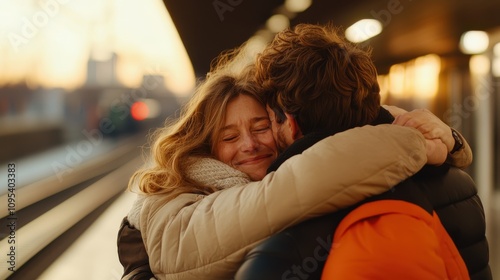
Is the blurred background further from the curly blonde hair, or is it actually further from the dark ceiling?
the curly blonde hair

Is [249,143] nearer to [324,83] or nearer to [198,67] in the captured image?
[324,83]

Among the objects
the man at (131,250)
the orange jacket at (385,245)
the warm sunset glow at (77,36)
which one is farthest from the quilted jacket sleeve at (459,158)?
the warm sunset glow at (77,36)

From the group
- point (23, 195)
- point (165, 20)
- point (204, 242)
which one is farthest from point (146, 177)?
point (23, 195)

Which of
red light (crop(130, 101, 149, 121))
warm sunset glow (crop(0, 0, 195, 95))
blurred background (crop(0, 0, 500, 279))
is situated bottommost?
red light (crop(130, 101, 149, 121))

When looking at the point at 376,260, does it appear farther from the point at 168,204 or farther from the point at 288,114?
the point at 168,204

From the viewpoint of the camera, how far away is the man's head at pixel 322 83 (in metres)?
1.36

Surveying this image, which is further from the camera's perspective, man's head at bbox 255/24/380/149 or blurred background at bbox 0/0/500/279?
blurred background at bbox 0/0/500/279

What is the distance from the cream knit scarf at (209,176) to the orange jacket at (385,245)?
649 millimetres

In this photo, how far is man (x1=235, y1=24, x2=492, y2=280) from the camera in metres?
1.07

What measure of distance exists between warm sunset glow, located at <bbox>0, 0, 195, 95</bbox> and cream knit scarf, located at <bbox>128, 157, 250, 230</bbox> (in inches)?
52.6

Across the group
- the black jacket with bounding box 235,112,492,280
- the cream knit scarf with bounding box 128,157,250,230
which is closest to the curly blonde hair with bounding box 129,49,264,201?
the cream knit scarf with bounding box 128,157,250,230

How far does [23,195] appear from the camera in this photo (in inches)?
297

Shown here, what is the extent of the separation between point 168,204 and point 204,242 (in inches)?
11.4

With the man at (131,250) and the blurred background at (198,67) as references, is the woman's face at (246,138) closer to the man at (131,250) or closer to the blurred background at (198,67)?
the man at (131,250)
